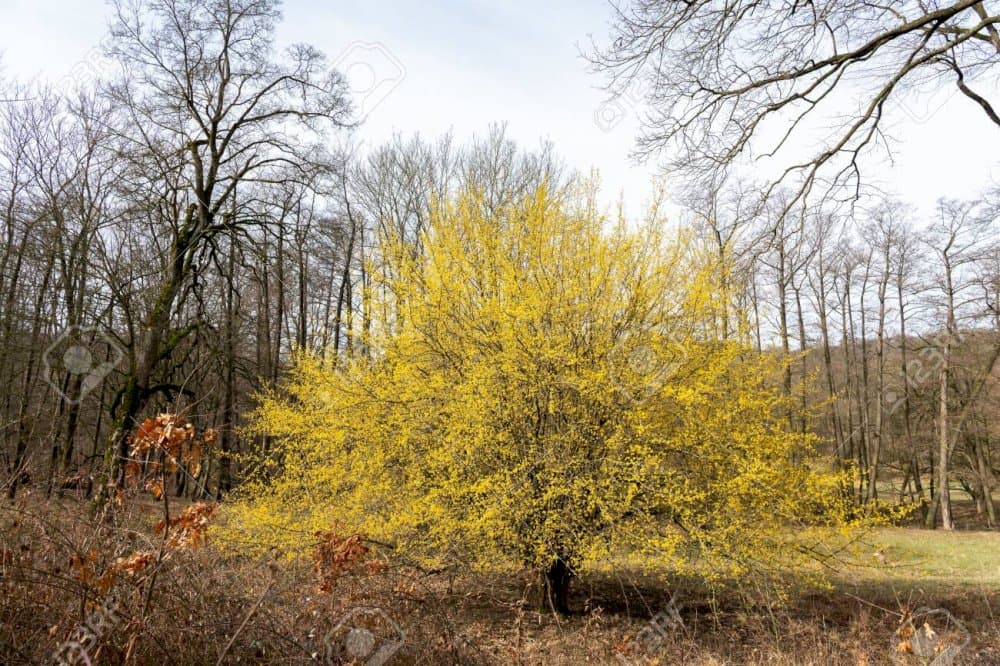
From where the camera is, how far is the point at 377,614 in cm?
389

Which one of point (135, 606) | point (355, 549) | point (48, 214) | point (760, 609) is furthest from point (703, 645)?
point (48, 214)

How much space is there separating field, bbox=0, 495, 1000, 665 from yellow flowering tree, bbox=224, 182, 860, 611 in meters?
0.53

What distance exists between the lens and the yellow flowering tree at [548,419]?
5.62m

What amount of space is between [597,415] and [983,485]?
21.8 meters

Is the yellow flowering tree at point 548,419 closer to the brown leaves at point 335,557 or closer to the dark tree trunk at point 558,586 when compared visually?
the dark tree trunk at point 558,586

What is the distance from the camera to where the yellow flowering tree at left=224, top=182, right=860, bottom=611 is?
562 centimetres

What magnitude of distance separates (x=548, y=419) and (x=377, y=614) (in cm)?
275

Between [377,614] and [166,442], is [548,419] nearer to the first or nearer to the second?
[377,614]

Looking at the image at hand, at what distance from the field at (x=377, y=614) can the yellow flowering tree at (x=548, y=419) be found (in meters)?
0.53

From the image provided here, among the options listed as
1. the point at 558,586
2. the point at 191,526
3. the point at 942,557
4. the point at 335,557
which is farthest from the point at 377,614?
the point at 942,557

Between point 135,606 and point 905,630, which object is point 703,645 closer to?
point 905,630

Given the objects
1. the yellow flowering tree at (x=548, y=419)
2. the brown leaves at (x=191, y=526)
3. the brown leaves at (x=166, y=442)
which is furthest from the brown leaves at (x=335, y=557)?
the yellow flowering tree at (x=548, y=419)

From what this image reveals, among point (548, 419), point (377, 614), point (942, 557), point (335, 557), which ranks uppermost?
point (548, 419)

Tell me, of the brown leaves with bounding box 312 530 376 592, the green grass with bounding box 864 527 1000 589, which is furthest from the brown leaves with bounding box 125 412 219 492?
the green grass with bounding box 864 527 1000 589
